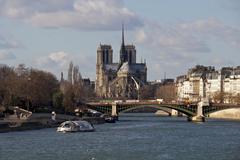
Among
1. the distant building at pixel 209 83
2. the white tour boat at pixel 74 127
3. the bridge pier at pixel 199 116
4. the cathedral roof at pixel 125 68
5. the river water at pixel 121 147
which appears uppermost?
the cathedral roof at pixel 125 68

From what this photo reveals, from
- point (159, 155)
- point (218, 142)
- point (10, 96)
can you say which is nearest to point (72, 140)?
point (218, 142)

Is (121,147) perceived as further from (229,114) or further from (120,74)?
(120,74)

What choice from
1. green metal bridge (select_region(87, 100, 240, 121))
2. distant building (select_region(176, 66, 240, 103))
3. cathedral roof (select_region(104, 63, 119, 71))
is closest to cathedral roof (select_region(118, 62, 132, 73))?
cathedral roof (select_region(104, 63, 119, 71))

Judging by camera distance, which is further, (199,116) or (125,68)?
(125,68)

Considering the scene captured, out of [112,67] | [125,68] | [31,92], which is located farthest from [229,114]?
[112,67]

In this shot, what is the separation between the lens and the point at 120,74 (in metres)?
184

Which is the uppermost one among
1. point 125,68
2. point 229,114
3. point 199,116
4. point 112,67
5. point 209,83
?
point 112,67

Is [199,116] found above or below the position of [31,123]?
above

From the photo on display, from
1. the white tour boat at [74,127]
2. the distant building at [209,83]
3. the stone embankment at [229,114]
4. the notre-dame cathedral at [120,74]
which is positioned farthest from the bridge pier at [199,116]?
the notre-dame cathedral at [120,74]

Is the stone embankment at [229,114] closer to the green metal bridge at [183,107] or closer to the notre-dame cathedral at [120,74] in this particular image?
the green metal bridge at [183,107]

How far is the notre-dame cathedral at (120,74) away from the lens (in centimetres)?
18038

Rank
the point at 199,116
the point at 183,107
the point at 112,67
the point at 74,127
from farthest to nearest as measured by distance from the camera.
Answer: the point at 112,67, the point at 183,107, the point at 199,116, the point at 74,127

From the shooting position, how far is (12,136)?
2188 inches

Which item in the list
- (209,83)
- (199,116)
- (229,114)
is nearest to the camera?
(199,116)
